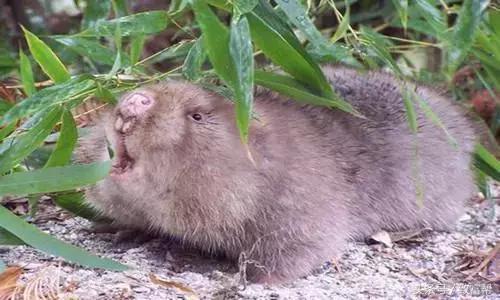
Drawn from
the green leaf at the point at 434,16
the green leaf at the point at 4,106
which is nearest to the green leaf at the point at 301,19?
the green leaf at the point at 434,16

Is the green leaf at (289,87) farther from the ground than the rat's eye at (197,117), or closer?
farther from the ground

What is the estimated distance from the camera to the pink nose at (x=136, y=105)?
6.31 feet

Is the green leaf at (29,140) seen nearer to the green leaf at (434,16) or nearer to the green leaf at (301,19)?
the green leaf at (301,19)

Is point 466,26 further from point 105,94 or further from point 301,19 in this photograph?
point 105,94

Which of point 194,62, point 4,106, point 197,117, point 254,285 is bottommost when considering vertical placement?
point 254,285

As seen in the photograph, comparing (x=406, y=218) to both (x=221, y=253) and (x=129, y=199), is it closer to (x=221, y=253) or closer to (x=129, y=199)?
(x=221, y=253)

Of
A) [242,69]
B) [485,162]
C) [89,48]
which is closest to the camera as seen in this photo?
[242,69]

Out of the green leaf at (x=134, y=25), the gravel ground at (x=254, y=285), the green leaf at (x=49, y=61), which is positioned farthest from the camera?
the green leaf at (x=49, y=61)

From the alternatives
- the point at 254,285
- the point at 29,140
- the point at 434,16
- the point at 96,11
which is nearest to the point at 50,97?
the point at 29,140

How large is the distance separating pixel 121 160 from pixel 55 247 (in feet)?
0.84

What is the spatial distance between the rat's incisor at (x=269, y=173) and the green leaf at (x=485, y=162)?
9 centimetres

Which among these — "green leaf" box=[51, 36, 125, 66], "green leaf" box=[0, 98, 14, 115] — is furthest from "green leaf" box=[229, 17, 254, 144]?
"green leaf" box=[0, 98, 14, 115]

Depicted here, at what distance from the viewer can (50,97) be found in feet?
6.37

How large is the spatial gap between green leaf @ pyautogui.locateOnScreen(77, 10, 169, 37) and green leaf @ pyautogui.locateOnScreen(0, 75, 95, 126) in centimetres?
11
